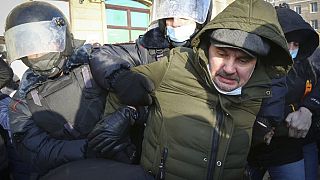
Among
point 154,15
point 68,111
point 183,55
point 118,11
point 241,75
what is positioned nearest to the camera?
point 241,75

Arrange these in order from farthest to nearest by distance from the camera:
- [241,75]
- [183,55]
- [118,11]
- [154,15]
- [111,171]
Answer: [118,11] → [154,15] → [183,55] → [241,75] → [111,171]

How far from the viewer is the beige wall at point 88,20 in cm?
752

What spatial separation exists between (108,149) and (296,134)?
1188 mm

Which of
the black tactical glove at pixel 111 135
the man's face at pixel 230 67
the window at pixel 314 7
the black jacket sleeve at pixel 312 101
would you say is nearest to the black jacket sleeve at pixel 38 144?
the black tactical glove at pixel 111 135

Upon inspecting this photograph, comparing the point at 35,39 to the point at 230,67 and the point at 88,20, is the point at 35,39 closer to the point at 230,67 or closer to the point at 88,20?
the point at 230,67

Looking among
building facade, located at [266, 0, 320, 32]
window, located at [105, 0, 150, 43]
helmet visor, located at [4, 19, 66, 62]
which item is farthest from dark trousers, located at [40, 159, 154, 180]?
building facade, located at [266, 0, 320, 32]

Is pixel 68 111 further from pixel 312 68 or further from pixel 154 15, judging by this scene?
pixel 312 68

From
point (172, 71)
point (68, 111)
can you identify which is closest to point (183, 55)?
point (172, 71)

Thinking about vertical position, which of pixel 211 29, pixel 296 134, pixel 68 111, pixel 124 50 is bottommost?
pixel 296 134

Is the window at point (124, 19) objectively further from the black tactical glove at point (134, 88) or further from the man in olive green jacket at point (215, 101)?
the man in olive green jacket at point (215, 101)

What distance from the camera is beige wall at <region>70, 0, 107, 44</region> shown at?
24.7 feet

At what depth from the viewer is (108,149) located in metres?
1.59

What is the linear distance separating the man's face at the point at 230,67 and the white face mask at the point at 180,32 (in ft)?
1.76

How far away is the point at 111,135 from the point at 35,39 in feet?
2.98
